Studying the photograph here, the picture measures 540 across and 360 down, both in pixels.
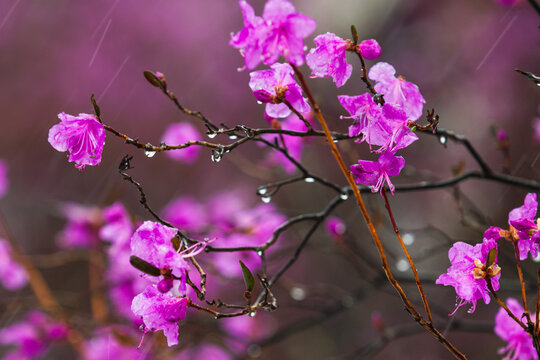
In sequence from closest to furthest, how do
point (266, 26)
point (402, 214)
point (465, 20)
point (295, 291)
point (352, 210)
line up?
1. point (266, 26)
2. point (295, 291)
3. point (352, 210)
4. point (402, 214)
5. point (465, 20)

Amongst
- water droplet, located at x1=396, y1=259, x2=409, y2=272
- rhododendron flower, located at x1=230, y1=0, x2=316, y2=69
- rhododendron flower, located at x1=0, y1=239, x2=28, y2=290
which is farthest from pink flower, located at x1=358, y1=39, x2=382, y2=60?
rhododendron flower, located at x1=0, y1=239, x2=28, y2=290

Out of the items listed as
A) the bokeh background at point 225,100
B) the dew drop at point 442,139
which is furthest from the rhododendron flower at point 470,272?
the bokeh background at point 225,100

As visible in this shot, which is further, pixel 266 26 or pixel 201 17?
pixel 201 17

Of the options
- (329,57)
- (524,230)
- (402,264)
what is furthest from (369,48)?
(402,264)

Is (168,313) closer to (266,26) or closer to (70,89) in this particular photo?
(266,26)

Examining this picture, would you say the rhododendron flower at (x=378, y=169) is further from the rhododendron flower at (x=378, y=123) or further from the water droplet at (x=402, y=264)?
the water droplet at (x=402, y=264)

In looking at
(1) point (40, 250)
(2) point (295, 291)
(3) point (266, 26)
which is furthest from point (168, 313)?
(1) point (40, 250)
